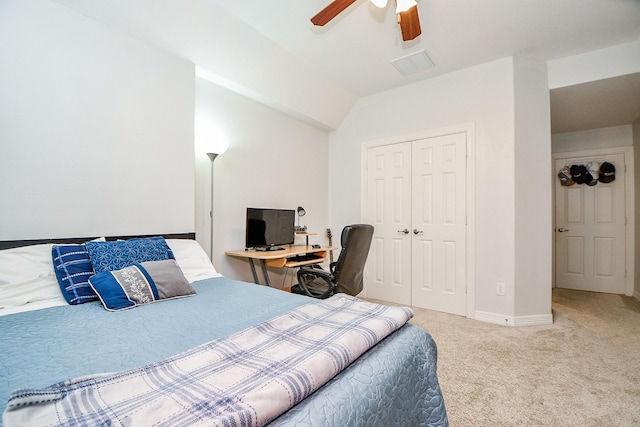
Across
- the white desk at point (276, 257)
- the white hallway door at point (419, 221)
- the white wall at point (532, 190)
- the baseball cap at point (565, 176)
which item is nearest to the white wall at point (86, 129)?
the white desk at point (276, 257)

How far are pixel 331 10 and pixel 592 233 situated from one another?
16.1ft

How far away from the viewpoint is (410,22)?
1.95 metres

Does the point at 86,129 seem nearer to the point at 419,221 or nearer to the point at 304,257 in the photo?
the point at 304,257

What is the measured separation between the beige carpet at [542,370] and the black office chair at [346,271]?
900 mm

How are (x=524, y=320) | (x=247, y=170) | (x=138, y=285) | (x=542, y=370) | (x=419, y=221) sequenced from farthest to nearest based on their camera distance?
(x=419, y=221)
(x=247, y=170)
(x=524, y=320)
(x=542, y=370)
(x=138, y=285)

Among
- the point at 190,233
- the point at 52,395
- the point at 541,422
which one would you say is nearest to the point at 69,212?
the point at 190,233

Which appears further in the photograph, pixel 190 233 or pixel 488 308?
pixel 488 308

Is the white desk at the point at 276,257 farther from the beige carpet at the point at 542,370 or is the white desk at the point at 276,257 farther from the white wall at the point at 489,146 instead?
the white wall at the point at 489,146

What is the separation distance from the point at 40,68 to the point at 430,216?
3.55 m

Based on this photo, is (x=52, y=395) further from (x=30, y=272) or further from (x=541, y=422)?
(x=541, y=422)

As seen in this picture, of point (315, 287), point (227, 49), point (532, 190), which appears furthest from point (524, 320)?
point (227, 49)

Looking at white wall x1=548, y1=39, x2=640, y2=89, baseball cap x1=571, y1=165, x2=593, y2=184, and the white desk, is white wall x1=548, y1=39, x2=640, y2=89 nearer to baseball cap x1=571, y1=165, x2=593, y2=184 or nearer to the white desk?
baseball cap x1=571, y1=165, x2=593, y2=184

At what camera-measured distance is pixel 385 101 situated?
151 inches

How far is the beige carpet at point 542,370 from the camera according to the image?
1.65m
